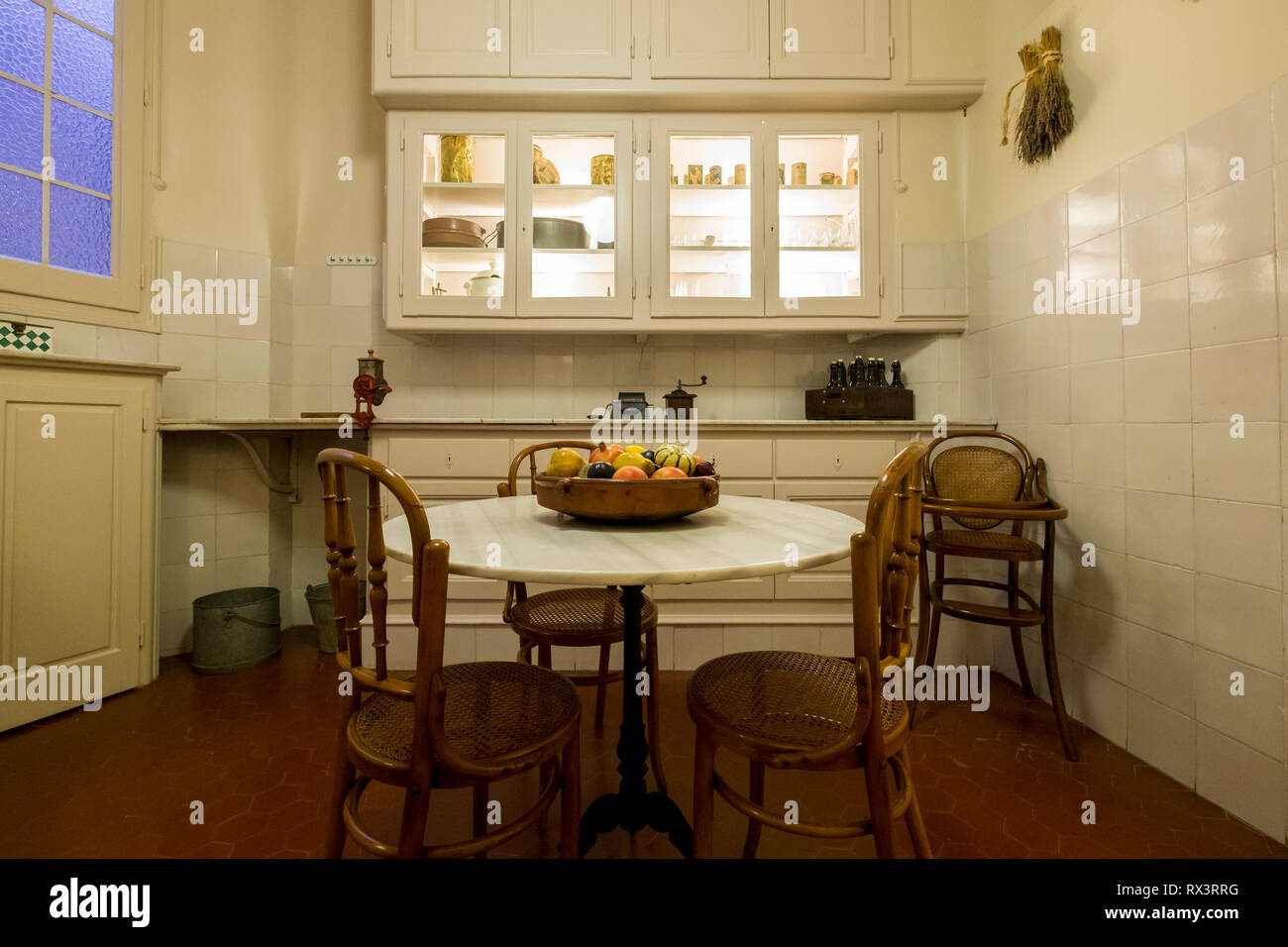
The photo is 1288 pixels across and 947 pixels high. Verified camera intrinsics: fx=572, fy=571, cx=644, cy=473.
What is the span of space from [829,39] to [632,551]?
291 centimetres

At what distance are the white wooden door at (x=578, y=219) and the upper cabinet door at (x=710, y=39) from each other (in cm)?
33

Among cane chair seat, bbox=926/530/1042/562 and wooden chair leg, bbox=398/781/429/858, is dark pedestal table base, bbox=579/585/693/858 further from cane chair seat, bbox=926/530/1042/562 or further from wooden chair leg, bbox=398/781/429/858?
cane chair seat, bbox=926/530/1042/562

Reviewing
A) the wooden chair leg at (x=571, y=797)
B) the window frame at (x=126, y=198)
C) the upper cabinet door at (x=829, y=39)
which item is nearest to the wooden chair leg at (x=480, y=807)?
the wooden chair leg at (x=571, y=797)

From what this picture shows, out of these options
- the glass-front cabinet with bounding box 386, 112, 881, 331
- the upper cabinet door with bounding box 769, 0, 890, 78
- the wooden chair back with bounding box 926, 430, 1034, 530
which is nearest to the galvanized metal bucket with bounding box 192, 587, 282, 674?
the glass-front cabinet with bounding box 386, 112, 881, 331

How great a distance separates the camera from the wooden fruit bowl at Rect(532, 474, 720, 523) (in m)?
1.12

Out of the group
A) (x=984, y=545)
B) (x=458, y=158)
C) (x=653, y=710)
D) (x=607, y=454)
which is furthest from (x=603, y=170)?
(x=653, y=710)

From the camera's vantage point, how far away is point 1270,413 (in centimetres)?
151

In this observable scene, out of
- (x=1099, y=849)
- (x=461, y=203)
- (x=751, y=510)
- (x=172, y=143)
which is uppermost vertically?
(x=172, y=143)

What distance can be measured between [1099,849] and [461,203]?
11.1 ft

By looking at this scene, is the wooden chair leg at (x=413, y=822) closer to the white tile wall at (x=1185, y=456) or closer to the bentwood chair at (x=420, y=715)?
the bentwood chair at (x=420, y=715)
